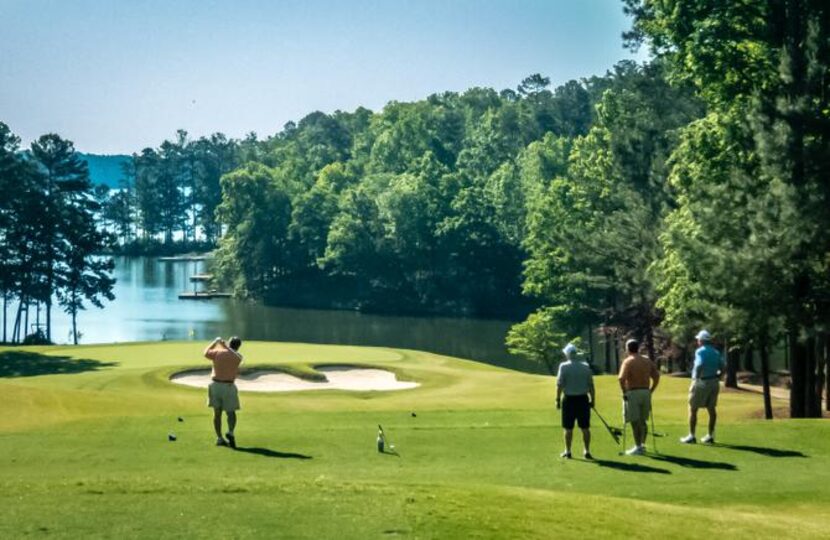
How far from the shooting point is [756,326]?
94.0ft

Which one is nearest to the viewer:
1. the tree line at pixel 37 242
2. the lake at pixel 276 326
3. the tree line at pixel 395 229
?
the tree line at pixel 37 242

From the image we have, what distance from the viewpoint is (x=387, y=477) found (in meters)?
18.1

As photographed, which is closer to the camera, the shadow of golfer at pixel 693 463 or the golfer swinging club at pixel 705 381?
the shadow of golfer at pixel 693 463

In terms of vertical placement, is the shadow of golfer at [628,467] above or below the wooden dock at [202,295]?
below

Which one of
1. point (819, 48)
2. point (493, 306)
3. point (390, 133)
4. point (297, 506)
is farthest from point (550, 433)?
point (390, 133)

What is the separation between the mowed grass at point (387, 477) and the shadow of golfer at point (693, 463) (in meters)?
0.02

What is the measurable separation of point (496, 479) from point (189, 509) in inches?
237

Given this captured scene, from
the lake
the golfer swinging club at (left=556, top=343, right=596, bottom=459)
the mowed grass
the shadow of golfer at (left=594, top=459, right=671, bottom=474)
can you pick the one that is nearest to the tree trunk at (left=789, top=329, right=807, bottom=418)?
the mowed grass

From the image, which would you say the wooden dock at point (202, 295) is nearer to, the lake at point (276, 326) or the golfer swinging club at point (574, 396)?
the lake at point (276, 326)

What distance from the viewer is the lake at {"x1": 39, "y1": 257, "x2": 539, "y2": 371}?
9994 centimetres

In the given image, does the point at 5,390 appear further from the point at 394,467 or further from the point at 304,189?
the point at 304,189

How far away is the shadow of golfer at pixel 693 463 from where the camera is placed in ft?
63.7

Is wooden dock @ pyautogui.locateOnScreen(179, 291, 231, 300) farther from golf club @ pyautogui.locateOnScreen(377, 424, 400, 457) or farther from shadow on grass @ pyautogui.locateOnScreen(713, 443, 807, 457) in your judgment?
shadow on grass @ pyautogui.locateOnScreen(713, 443, 807, 457)

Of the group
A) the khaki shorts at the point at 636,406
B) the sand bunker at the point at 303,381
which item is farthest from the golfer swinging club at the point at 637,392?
the sand bunker at the point at 303,381
